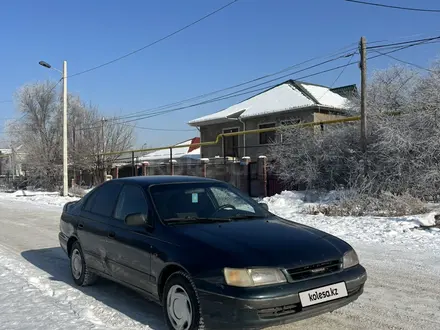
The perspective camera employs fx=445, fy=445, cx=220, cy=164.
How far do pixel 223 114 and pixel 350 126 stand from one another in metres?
14.6

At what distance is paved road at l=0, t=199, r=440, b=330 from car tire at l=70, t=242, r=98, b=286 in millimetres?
118

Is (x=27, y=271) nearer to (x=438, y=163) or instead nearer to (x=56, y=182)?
(x=438, y=163)

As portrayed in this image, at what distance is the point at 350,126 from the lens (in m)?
15.6

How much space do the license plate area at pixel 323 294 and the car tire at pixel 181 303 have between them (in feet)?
2.85

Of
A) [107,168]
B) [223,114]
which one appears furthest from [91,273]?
[107,168]

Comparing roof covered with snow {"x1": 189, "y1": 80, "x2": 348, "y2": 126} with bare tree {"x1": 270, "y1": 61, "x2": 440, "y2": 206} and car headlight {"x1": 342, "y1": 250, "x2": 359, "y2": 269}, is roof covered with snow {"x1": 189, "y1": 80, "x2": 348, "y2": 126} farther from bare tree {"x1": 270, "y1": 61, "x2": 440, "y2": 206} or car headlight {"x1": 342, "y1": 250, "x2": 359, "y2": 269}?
car headlight {"x1": 342, "y1": 250, "x2": 359, "y2": 269}

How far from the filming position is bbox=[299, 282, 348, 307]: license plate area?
3574 mm

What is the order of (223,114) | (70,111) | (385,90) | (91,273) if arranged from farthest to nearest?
(70,111) → (223,114) → (385,90) → (91,273)

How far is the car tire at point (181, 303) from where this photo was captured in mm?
3758

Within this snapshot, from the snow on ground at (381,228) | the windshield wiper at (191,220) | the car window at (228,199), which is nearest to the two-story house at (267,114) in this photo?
the snow on ground at (381,228)

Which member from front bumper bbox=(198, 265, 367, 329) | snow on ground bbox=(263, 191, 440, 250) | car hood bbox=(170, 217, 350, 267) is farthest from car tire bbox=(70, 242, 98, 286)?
snow on ground bbox=(263, 191, 440, 250)

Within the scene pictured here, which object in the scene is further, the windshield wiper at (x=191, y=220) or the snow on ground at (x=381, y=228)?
the snow on ground at (x=381, y=228)

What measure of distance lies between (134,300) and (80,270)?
1105 millimetres

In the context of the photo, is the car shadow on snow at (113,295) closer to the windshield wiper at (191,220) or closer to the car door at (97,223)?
the car door at (97,223)
